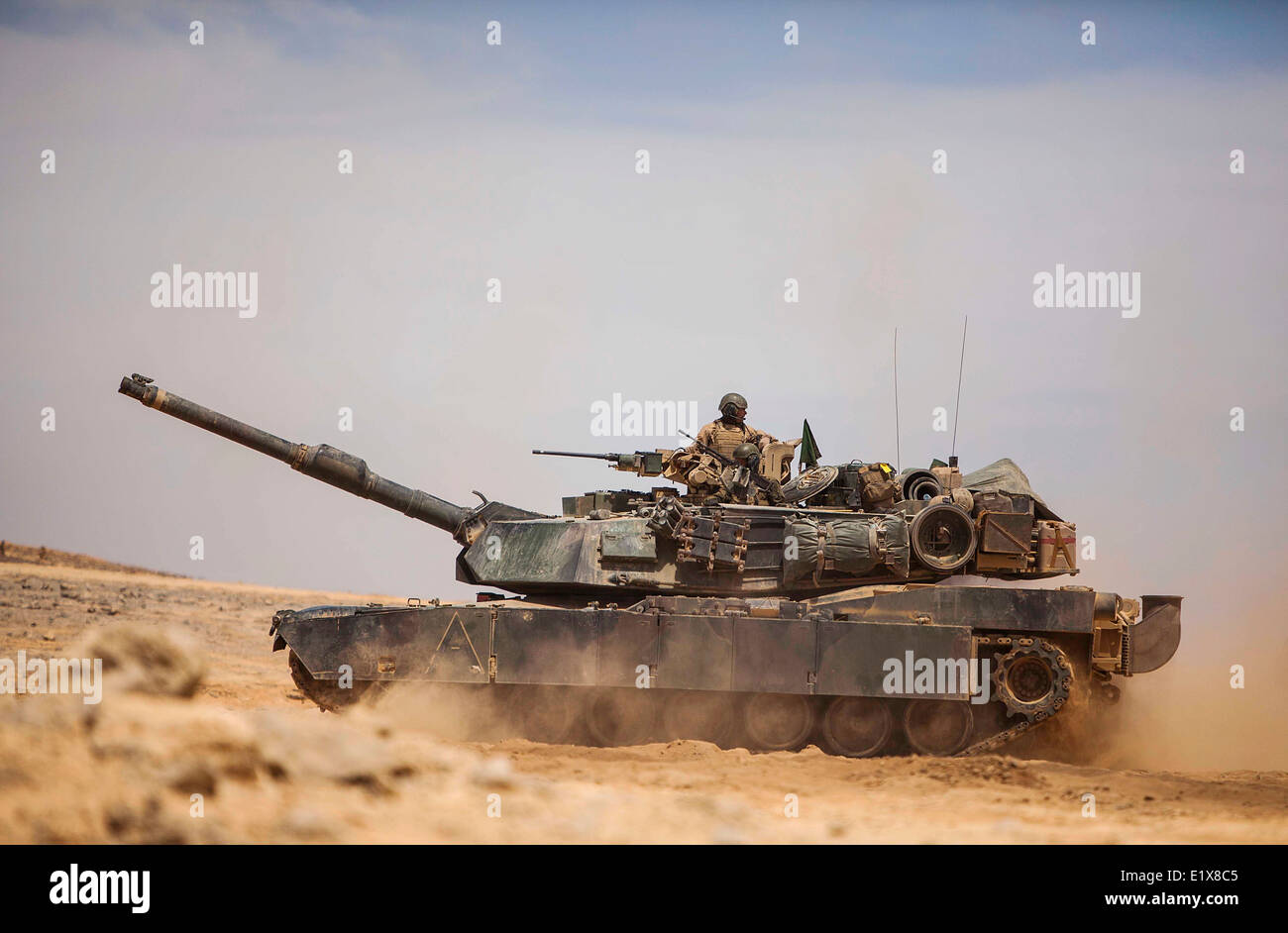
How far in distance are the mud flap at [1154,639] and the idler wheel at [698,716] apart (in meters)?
4.61

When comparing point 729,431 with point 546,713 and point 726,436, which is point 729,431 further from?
point 546,713

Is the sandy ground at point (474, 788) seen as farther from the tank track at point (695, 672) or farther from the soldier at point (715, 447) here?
the soldier at point (715, 447)

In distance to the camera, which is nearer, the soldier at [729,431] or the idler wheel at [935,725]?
the idler wheel at [935,725]

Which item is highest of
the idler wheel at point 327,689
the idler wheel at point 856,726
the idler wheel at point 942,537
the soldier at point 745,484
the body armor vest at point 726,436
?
the body armor vest at point 726,436

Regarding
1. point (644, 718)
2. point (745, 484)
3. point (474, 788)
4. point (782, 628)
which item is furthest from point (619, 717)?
A: point (474, 788)

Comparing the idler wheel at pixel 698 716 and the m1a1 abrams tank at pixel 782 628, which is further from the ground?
the m1a1 abrams tank at pixel 782 628

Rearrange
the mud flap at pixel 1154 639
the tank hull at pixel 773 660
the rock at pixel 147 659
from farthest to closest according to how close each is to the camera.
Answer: the mud flap at pixel 1154 639
the tank hull at pixel 773 660
the rock at pixel 147 659

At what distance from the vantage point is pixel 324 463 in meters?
16.8

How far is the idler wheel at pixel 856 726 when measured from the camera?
15.2m

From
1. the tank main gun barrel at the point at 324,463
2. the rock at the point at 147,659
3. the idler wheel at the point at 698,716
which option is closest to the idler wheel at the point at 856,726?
the idler wheel at the point at 698,716

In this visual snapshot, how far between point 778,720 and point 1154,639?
4348mm

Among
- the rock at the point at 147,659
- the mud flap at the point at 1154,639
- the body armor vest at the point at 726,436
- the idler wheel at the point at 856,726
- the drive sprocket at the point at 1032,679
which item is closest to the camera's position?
the rock at the point at 147,659

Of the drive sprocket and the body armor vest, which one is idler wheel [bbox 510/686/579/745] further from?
the drive sprocket
